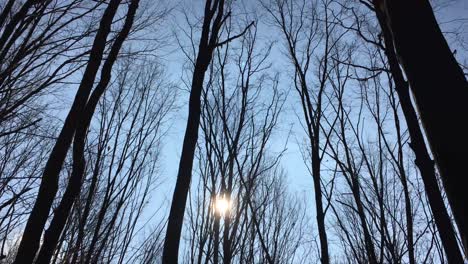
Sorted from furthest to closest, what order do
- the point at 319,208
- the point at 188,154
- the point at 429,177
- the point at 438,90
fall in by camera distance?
the point at 319,208 → the point at 188,154 → the point at 429,177 → the point at 438,90

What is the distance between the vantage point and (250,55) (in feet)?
18.4

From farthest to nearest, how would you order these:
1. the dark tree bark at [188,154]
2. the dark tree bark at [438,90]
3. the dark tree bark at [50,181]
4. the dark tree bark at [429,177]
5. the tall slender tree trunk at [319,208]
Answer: the tall slender tree trunk at [319,208] → the dark tree bark at [188,154] → the dark tree bark at [429,177] → the dark tree bark at [50,181] → the dark tree bark at [438,90]

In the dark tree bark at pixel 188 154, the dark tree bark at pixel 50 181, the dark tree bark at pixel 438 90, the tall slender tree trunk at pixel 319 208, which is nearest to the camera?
the dark tree bark at pixel 438 90

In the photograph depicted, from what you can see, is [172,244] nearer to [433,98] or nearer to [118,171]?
[433,98]

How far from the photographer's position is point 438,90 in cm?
96

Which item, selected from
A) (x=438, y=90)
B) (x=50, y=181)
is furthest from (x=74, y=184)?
(x=438, y=90)

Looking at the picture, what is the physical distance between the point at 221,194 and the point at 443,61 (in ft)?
14.9

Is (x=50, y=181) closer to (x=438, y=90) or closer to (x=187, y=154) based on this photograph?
(x=187, y=154)

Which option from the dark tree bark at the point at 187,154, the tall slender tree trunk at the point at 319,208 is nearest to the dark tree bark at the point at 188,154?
the dark tree bark at the point at 187,154

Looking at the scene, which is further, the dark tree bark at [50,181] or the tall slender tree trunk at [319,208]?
the tall slender tree trunk at [319,208]

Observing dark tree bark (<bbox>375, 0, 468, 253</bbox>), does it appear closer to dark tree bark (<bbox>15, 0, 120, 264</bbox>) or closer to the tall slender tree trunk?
dark tree bark (<bbox>15, 0, 120, 264</bbox>)

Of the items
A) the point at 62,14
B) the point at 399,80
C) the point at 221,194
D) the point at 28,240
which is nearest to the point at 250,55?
the point at 221,194

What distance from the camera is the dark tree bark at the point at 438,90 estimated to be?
2.87 feet

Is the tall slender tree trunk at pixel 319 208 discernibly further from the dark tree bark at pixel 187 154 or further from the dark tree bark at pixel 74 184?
the dark tree bark at pixel 74 184
